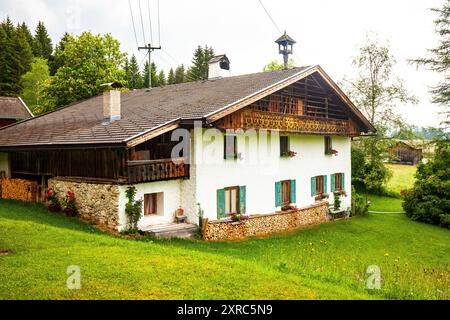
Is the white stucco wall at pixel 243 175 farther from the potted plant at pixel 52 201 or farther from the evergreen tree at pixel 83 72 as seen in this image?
the evergreen tree at pixel 83 72

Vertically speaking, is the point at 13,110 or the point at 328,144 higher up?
the point at 13,110

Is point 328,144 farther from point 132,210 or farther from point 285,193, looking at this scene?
point 132,210

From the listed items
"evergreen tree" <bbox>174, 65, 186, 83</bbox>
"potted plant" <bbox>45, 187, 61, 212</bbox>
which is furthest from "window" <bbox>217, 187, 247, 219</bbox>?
"evergreen tree" <bbox>174, 65, 186, 83</bbox>

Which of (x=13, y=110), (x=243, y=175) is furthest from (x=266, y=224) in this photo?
(x=13, y=110)

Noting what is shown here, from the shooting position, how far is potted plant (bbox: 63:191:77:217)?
16.7m

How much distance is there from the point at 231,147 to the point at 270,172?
119 inches

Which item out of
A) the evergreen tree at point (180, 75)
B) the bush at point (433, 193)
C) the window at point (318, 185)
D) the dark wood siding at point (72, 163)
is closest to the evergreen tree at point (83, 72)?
the dark wood siding at point (72, 163)

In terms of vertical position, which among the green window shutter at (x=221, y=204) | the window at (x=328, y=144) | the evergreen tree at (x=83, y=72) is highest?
the evergreen tree at (x=83, y=72)

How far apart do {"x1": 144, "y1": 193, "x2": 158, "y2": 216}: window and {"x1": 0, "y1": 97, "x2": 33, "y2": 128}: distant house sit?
28875 millimetres

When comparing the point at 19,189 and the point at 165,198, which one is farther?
the point at 19,189

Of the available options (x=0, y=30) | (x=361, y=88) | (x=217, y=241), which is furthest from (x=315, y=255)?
(x=0, y=30)

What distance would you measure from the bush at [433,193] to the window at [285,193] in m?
9.94

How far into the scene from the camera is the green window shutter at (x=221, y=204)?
1791 cm

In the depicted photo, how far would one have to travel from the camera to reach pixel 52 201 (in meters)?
17.5
